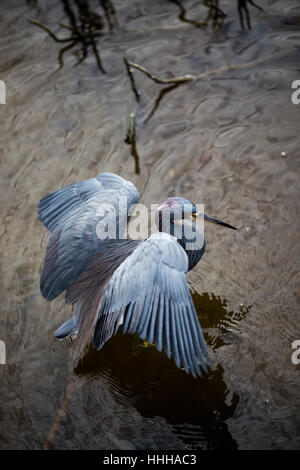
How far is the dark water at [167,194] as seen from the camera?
321 cm

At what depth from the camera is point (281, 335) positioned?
3412 mm

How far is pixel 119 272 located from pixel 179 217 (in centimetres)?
80

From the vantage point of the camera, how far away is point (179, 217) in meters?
3.63

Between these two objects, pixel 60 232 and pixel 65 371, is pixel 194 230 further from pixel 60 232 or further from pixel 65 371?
pixel 65 371

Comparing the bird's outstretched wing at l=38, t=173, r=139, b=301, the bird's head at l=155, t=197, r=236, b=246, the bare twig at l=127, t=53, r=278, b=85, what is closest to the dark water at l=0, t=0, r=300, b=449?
the bare twig at l=127, t=53, r=278, b=85

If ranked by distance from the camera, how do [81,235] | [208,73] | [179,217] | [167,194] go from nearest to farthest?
1. [81,235]
2. [179,217]
3. [167,194]
4. [208,73]

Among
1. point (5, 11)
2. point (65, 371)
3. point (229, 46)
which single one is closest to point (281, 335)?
point (65, 371)

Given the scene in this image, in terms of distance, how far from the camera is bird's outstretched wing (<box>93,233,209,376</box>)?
2.86m

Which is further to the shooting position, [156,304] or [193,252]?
[193,252]

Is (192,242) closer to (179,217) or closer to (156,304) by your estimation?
(179,217)
